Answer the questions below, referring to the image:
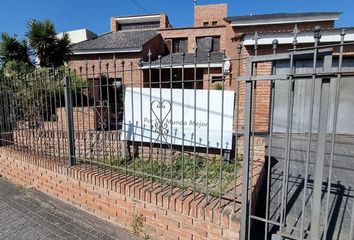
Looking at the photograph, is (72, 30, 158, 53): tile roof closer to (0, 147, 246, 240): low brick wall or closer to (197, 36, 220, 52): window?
(197, 36, 220, 52): window

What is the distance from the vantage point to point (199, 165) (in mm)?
4520

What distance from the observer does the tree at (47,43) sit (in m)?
9.57

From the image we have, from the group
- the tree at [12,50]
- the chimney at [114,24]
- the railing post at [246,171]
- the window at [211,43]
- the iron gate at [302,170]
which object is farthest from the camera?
the chimney at [114,24]

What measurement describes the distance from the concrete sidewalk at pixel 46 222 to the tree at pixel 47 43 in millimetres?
7319

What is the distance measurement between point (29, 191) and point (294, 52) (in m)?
4.65

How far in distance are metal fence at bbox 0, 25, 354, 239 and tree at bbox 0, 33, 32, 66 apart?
549 cm

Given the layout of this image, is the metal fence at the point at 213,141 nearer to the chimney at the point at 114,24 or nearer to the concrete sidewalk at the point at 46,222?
the concrete sidewalk at the point at 46,222

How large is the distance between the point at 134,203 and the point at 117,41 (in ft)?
50.7

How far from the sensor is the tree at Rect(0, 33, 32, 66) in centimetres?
948

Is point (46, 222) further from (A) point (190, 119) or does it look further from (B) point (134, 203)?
(A) point (190, 119)

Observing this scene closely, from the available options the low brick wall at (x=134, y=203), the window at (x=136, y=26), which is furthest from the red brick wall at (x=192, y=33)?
the low brick wall at (x=134, y=203)

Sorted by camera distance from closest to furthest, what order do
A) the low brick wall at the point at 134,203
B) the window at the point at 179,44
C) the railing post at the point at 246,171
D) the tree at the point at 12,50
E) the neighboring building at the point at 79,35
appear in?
1. the railing post at the point at 246,171
2. the low brick wall at the point at 134,203
3. the tree at the point at 12,50
4. the window at the point at 179,44
5. the neighboring building at the point at 79,35

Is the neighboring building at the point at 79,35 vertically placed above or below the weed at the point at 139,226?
above

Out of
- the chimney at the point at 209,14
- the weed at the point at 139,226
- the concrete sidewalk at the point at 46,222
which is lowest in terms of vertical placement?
the concrete sidewalk at the point at 46,222
